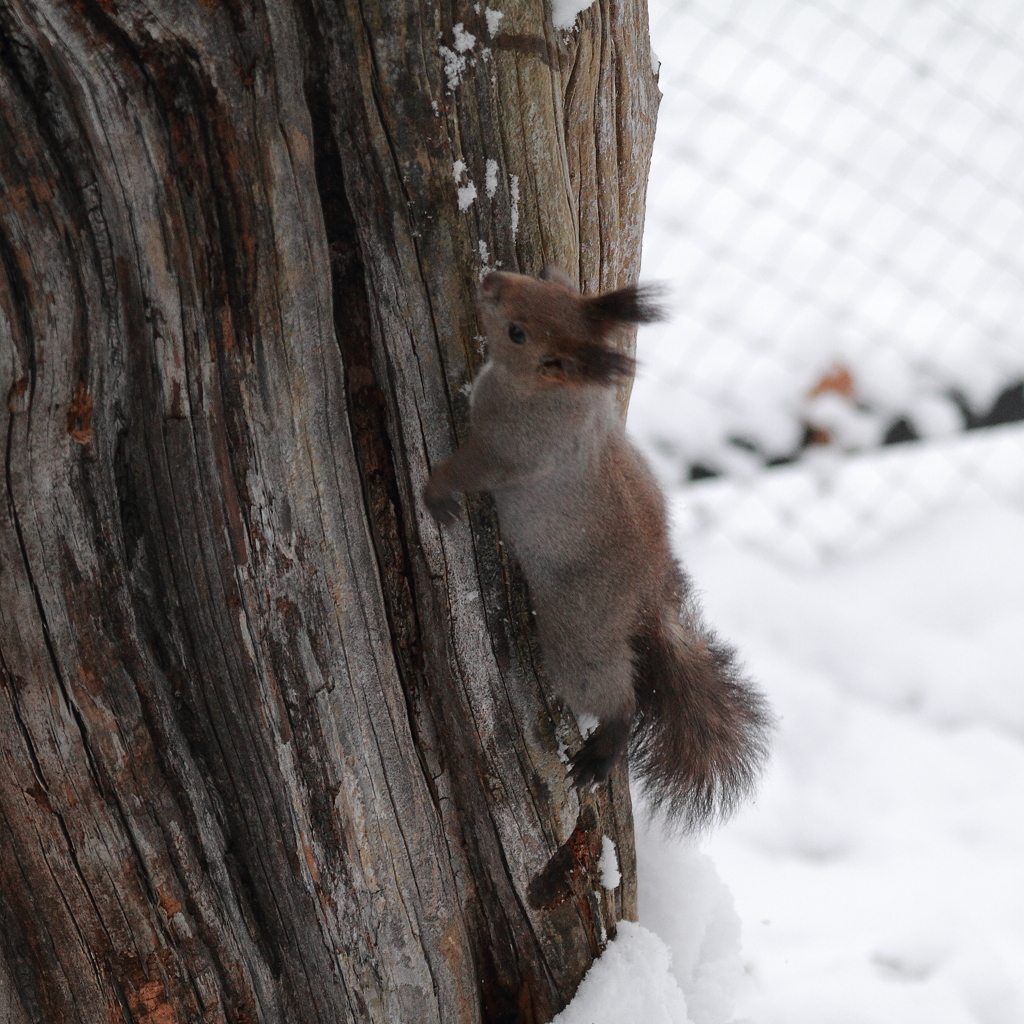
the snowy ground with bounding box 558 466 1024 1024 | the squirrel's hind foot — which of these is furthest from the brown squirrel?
the snowy ground with bounding box 558 466 1024 1024

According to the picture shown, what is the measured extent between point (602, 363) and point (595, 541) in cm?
28

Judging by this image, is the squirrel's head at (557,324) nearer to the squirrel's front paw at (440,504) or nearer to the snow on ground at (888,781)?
the squirrel's front paw at (440,504)

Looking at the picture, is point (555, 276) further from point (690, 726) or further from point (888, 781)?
point (888, 781)

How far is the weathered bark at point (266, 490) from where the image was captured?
1.24 metres

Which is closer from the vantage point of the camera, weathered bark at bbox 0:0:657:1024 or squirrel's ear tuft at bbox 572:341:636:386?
weathered bark at bbox 0:0:657:1024

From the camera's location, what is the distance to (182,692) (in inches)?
55.9

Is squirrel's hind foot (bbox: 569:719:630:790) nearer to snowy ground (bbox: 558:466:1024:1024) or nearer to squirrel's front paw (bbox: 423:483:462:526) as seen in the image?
snowy ground (bbox: 558:466:1024:1024)

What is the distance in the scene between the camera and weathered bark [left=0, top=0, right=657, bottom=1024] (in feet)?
4.08

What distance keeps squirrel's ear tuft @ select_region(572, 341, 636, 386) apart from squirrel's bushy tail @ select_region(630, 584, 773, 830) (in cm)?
44

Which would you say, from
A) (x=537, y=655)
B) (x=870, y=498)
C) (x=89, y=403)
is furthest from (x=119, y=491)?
(x=870, y=498)

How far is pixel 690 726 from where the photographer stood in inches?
70.2

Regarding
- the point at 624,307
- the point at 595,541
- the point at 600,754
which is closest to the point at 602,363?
the point at 624,307

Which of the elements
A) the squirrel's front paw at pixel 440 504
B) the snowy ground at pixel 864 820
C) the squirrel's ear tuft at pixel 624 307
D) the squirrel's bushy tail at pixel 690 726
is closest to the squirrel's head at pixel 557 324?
the squirrel's ear tuft at pixel 624 307

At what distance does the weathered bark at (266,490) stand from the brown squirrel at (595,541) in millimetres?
50
